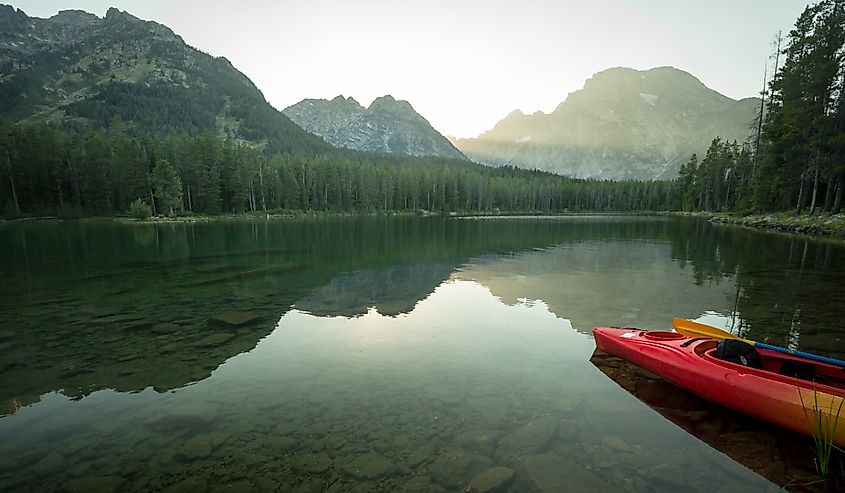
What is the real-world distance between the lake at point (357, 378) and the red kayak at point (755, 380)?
771mm

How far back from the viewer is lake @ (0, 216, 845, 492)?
699 centimetres

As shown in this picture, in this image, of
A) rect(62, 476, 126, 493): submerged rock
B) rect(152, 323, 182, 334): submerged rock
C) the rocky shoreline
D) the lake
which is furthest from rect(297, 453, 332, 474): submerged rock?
the rocky shoreline

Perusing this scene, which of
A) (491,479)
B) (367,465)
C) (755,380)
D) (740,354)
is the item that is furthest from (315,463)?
(740,354)

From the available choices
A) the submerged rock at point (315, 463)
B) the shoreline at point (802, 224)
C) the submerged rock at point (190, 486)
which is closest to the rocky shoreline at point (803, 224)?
the shoreline at point (802, 224)

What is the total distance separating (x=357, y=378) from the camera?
1078 cm

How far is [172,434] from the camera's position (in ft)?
26.3

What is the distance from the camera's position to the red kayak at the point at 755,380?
7.46 meters

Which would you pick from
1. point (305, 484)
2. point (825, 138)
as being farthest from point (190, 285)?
point (825, 138)

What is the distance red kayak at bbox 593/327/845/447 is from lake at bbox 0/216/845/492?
0.77m

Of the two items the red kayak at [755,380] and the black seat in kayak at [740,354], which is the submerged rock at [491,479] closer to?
the red kayak at [755,380]

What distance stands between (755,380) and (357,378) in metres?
9.12

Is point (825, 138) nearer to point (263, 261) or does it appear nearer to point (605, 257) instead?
point (605, 257)

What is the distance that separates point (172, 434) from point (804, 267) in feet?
117

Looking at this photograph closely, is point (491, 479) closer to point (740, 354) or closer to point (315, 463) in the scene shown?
point (315, 463)
